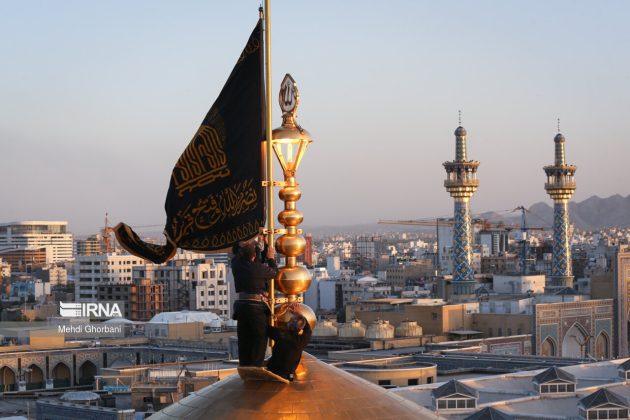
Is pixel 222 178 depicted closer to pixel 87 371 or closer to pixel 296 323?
pixel 296 323

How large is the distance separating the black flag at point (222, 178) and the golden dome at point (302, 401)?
74 cm

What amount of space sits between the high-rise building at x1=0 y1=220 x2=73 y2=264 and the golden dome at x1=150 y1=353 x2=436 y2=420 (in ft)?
522

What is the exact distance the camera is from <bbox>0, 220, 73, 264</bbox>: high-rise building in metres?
165

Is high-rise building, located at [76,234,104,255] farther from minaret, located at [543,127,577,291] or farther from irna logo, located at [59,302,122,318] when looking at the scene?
minaret, located at [543,127,577,291]

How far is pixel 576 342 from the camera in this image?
45.9 meters

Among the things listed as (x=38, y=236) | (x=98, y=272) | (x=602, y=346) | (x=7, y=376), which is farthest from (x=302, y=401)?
(x=38, y=236)

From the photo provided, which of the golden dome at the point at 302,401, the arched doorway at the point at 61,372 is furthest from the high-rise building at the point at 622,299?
the golden dome at the point at 302,401

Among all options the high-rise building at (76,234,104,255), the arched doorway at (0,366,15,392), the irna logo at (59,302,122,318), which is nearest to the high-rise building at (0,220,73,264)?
the high-rise building at (76,234,104,255)

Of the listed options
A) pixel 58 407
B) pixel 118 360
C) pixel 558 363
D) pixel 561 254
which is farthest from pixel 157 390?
pixel 561 254

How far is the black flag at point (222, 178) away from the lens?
633cm

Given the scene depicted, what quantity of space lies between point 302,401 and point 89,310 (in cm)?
6107

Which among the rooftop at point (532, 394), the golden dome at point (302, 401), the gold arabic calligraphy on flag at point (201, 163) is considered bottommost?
the rooftop at point (532, 394)

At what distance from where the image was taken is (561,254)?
55812mm

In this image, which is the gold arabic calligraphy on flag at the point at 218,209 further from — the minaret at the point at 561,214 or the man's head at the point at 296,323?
the minaret at the point at 561,214
